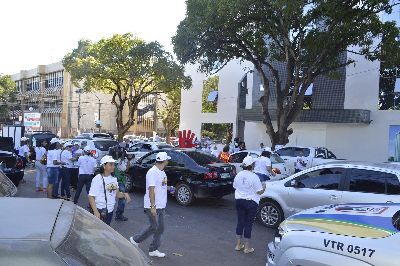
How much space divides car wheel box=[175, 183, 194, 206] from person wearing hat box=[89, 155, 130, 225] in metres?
4.78

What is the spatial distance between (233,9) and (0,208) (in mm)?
16204

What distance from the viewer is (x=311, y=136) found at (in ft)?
94.8

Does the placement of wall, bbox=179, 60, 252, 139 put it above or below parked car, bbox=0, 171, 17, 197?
above

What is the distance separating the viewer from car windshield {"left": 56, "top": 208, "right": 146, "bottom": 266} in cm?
214

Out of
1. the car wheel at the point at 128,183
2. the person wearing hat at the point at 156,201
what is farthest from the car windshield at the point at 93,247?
the car wheel at the point at 128,183

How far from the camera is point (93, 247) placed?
2.41 meters

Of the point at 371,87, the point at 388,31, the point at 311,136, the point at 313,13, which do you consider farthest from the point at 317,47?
the point at 311,136

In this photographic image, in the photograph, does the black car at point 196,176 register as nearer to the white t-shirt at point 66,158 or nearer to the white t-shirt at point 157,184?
the white t-shirt at point 66,158

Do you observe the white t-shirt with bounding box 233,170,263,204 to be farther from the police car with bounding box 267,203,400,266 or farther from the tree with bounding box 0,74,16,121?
the tree with bounding box 0,74,16,121

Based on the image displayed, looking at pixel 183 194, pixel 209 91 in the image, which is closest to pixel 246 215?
pixel 183 194

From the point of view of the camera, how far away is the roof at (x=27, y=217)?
6.89 ft

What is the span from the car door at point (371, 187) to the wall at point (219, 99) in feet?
83.1

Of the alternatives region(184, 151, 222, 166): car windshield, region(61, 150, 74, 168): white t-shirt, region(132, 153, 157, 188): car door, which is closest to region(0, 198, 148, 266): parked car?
region(184, 151, 222, 166): car windshield

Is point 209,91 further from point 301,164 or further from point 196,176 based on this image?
point 196,176
